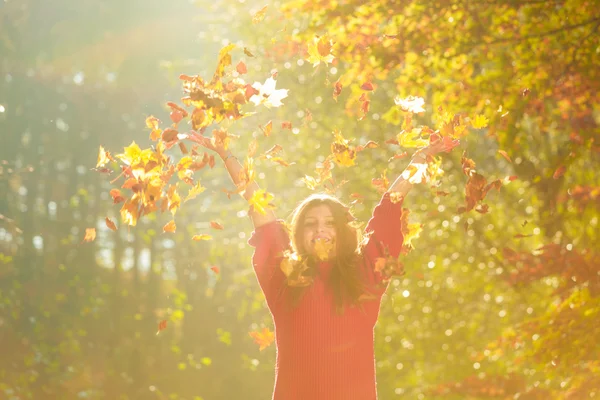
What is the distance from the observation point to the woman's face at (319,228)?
351 centimetres

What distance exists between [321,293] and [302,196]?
816 cm

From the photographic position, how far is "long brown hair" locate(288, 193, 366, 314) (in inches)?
134

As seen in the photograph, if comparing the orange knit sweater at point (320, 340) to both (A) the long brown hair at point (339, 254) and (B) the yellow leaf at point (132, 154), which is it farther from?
(B) the yellow leaf at point (132, 154)

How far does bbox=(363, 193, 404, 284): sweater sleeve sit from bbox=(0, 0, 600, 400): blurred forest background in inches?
28.9

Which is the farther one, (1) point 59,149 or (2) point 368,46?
(1) point 59,149

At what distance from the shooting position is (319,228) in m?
3.55

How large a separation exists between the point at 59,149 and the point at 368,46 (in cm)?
1132

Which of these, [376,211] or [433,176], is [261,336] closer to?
[376,211]

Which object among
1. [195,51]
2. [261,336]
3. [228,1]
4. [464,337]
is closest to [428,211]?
[464,337]

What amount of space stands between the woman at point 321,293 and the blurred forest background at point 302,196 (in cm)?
85

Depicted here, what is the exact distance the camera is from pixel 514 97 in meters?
6.93

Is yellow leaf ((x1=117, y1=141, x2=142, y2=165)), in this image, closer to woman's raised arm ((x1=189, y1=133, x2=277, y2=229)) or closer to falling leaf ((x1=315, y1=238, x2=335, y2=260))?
woman's raised arm ((x1=189, y1=133, x2=277, y2=229))

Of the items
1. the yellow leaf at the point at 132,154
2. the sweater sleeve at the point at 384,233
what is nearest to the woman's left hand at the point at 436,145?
the sweater sleeve at the point at 384,233

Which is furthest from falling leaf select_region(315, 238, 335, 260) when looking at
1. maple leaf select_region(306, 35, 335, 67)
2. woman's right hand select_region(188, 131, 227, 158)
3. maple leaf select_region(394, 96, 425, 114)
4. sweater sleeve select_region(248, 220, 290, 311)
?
maple leaf select_region(306, 35, 335, 67)
